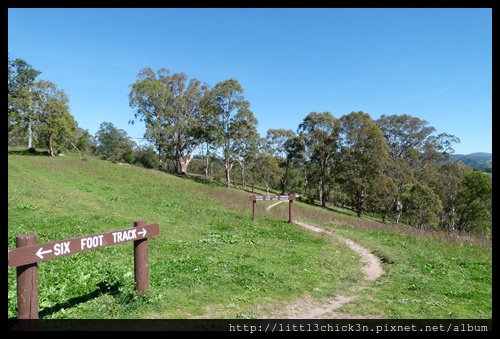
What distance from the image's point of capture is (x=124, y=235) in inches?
205

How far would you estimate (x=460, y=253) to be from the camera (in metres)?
11.1

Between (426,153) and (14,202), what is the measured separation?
181 feet

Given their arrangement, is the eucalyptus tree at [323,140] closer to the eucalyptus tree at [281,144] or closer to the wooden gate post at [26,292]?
the eucalyptus tree at [281,144]

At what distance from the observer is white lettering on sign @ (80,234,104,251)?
4457 mm

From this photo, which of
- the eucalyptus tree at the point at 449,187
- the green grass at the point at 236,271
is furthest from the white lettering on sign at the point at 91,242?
the eucalyptus tree at the point at 449,187

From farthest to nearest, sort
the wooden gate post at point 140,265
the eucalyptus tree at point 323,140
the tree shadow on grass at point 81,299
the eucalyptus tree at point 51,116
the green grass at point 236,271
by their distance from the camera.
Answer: the eucalyptus tree at point 323,140 < the eucalyptus tree at point 51,116 < the wooden gate post at point 140,265 < the green grass at point 236,271 < the tree shadow on grass at point 81,299

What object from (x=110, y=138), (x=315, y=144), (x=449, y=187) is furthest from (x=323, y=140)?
(x=110, y=138)

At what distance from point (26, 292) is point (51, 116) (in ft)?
137

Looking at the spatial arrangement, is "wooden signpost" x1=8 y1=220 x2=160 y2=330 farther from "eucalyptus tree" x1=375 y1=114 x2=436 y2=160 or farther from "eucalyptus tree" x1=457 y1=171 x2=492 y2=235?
"eucalyptus tree" x1=375 y1=114 x2=436 y2=160

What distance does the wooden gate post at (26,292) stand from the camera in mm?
3883

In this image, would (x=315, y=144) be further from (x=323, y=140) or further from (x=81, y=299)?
(x=81, y=299)

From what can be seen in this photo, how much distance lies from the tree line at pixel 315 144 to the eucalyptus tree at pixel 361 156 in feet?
0.40

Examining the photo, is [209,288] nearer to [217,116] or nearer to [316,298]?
[316,298]

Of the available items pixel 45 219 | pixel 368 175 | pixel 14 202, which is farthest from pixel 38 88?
pixel 368 175
